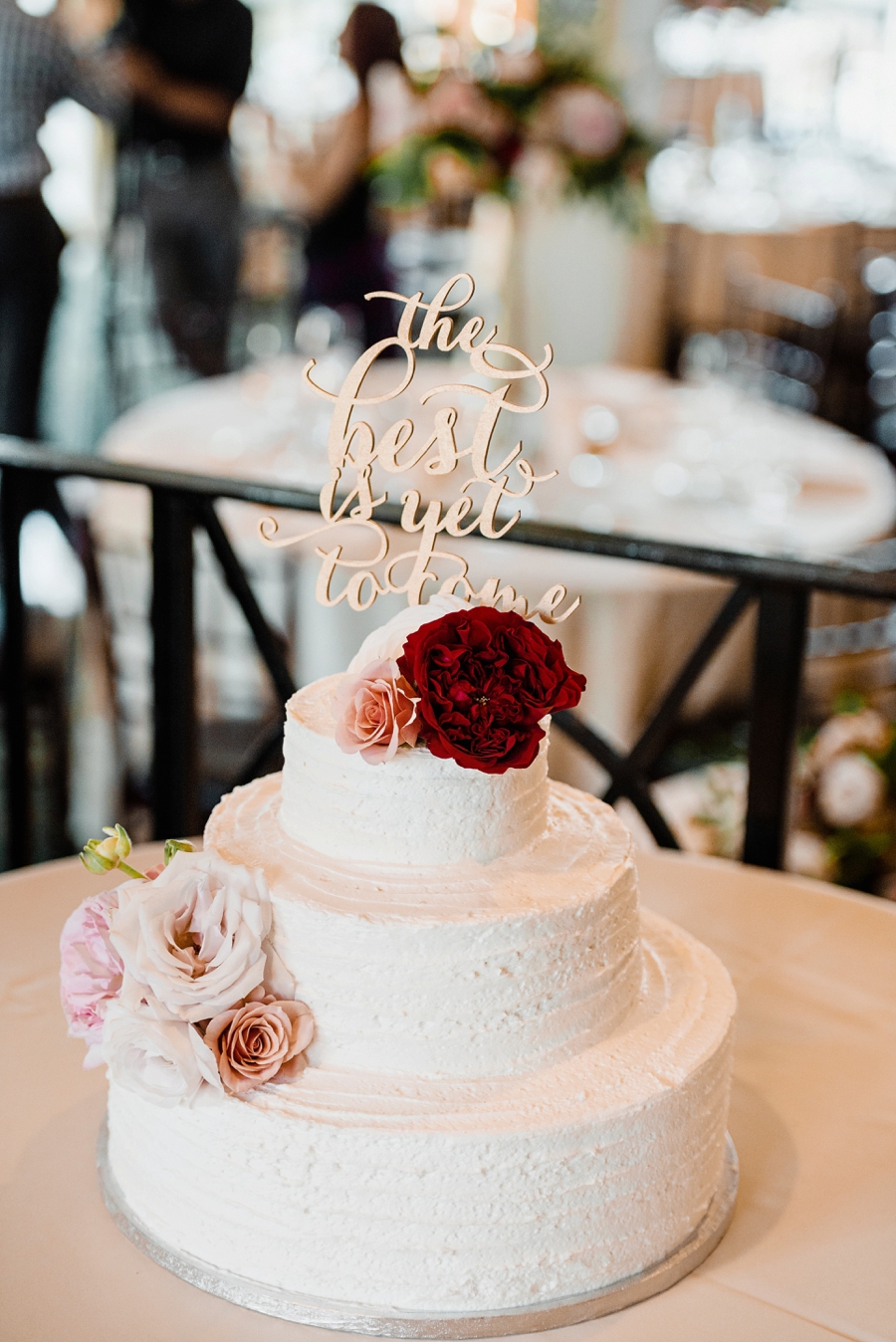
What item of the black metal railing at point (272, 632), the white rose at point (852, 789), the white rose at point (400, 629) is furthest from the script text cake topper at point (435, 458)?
the white rose at point (852, 789)

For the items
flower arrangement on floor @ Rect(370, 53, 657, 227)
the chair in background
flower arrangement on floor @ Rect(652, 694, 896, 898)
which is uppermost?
flower arrangement on floor @ Rect(370, 53, 657, 227)

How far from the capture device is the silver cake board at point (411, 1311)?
1073 mm

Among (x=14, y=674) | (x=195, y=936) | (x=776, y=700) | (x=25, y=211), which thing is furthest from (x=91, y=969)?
(x=25, y=211)

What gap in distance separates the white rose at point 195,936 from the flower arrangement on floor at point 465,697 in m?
0.15

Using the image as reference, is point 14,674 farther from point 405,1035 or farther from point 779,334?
point 779,334

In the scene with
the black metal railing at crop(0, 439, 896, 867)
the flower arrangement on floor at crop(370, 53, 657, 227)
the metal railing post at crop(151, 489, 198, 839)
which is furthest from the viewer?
the flower arrangement on floor at crop(370, 53, 657, 227)

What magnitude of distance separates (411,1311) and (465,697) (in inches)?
18.8

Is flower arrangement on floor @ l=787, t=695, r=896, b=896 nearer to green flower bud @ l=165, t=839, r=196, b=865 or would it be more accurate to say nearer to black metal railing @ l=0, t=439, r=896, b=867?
black metal railing @ l=0, t=439, r=896, b=867

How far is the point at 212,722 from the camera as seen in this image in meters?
3.23

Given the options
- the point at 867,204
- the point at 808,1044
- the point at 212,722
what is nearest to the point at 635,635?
the point at 212,722

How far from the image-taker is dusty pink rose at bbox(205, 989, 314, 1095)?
3.56 ft

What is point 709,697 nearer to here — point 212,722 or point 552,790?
point 212,722

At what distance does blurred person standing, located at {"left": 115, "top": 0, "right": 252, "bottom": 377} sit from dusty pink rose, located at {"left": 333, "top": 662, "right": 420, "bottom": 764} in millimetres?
5460

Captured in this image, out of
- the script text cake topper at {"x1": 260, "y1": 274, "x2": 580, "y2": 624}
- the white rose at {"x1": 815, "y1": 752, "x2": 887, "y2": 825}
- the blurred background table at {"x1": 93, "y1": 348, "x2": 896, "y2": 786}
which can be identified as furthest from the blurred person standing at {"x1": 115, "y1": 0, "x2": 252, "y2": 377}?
the script text cake topper at {"x1": 260, "y1": 274, "x2": 580, "y2": 624}
